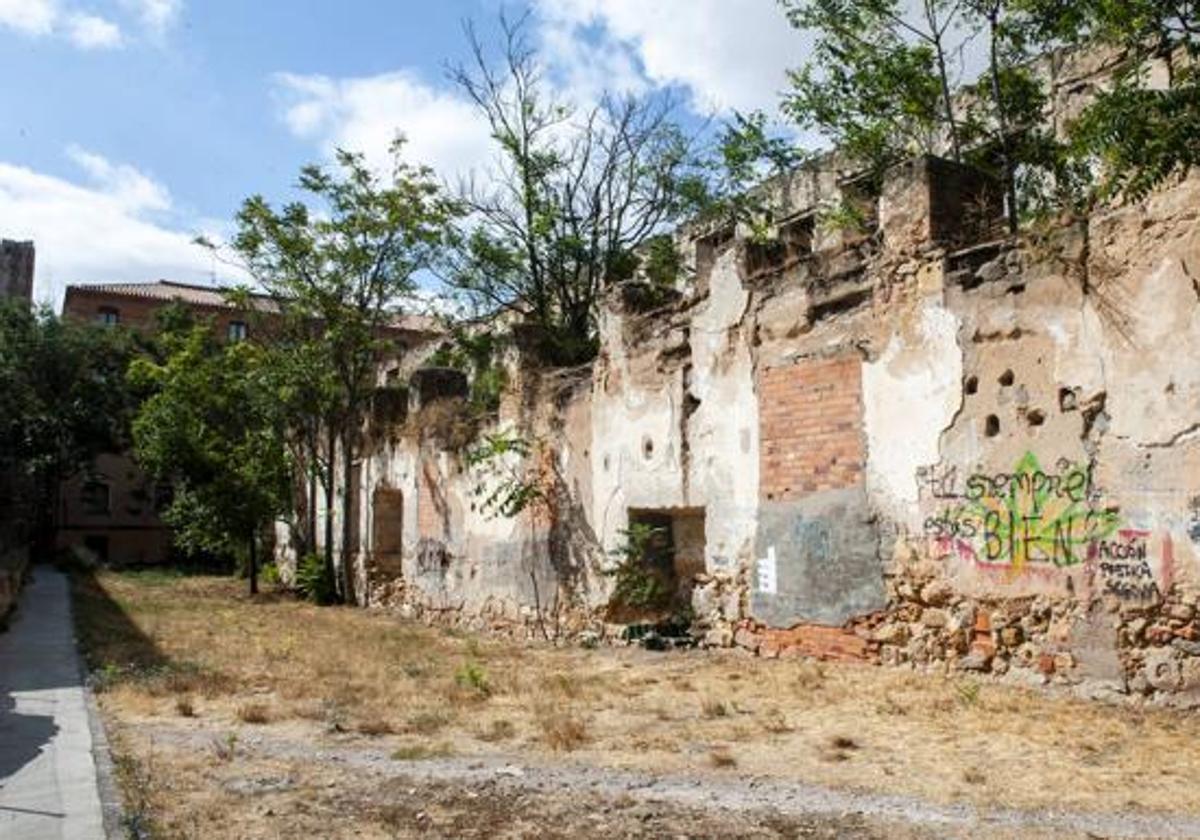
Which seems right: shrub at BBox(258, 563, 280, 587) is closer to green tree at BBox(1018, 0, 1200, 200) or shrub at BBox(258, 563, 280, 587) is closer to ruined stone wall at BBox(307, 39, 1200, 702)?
ruined stone wall at BBox(307, 39, 1200, 702)

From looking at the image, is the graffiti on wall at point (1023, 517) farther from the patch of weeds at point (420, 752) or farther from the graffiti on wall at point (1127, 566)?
the patch of weeds at point (420, 752)

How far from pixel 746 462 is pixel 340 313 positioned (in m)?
10.6

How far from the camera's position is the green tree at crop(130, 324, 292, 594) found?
2048 cm

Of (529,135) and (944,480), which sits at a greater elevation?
(529,135)

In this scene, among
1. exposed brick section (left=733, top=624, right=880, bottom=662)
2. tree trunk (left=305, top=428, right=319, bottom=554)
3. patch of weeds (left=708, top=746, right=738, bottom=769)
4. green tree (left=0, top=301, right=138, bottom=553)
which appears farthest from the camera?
green tree (left=0, top=301, right=138, bottom=553)

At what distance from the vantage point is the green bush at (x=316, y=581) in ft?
60.8

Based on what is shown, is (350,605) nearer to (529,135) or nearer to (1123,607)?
(529,135)

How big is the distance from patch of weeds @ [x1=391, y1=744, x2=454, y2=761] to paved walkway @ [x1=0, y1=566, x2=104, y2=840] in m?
1.56

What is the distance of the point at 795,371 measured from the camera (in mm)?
9180

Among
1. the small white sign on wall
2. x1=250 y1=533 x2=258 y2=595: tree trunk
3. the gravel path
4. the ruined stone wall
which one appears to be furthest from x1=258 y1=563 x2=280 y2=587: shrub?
the gravel path

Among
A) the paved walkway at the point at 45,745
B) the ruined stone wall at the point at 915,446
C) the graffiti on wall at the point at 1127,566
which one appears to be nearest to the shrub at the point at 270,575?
the paved walkway at the point at 45,745

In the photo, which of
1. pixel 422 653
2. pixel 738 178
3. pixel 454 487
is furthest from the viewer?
pixel 738 178

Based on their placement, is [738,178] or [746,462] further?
[738,178]

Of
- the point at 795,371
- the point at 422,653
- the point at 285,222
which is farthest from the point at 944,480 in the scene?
the point at 285,222
